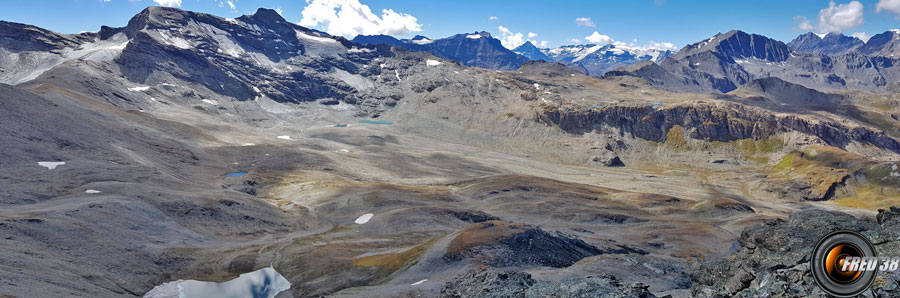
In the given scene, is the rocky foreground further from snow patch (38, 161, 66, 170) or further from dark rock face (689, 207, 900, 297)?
snow patch (38, 161, 66, 170)

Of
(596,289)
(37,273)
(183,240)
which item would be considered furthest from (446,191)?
(596,289)

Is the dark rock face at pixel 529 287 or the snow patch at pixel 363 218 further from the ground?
the dark rock face at pixel 529 287

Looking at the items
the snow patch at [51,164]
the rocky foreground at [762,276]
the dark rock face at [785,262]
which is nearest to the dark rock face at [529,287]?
the rocky foreground at [762,276]

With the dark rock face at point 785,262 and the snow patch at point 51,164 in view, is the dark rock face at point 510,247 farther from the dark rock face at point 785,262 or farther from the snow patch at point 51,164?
the snow patch at point 51,164

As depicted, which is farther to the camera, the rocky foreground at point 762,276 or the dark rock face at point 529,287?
the dark rock face at point 529,287

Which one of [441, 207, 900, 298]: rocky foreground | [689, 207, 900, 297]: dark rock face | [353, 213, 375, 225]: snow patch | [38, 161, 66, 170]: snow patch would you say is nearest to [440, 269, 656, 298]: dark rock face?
[441, 207, 900, 298]: rocky foreground

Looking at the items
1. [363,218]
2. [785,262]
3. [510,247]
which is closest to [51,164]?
[363,218]

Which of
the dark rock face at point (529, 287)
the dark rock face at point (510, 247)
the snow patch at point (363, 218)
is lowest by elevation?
the snow patch at point (363, 218)

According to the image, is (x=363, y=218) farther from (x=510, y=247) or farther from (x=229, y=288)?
(x=510, y=247)
